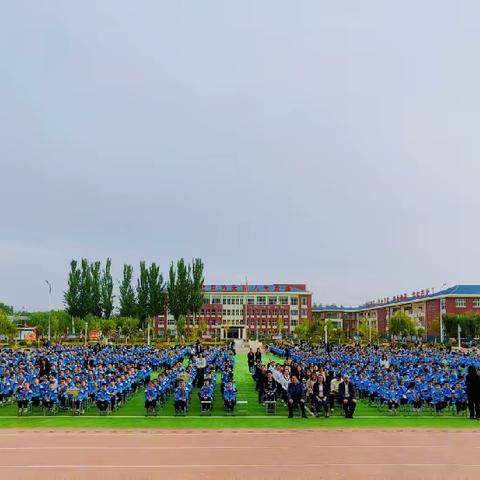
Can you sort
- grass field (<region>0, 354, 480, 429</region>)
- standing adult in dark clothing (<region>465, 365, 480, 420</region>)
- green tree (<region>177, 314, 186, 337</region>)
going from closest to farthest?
1. grass field (<region>0, 354, 480, 429</region>)
2. standing adult in dark clothing (<region>465, 365, 480, 420</region>)
3. green tree (<region>177, 314, 186, 337</region>)

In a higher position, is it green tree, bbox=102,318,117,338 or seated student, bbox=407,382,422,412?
green tree, bbox=102,318,117,338

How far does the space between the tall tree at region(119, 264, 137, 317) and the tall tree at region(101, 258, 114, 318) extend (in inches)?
64.6

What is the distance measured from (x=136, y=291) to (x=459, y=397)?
193ft

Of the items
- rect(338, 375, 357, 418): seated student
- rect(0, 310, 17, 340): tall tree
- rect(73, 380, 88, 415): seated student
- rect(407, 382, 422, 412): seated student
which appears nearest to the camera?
rect(338, 375, 357, 418): seated student

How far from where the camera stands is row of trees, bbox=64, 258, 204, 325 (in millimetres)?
68750

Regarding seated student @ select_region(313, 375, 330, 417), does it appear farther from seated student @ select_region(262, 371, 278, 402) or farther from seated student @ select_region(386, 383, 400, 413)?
seated student @ select_region(386, 383, 400, 413)

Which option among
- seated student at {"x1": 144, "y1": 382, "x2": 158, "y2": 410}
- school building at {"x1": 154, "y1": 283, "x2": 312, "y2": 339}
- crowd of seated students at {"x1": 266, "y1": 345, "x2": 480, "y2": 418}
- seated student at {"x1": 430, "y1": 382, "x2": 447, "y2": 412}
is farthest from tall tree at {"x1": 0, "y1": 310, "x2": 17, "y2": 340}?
seated student at {"x1": 430, "y1": 382, "x2": 447, "y2": 412}

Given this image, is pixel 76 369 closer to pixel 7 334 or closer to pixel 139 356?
pixel 139 356

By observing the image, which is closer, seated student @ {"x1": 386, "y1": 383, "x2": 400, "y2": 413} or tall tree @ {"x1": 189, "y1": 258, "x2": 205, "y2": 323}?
seated student @ {"x1": 386, "y1": 383, "x2": 400, "y2": 413}

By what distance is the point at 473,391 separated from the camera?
16469 millimetres
